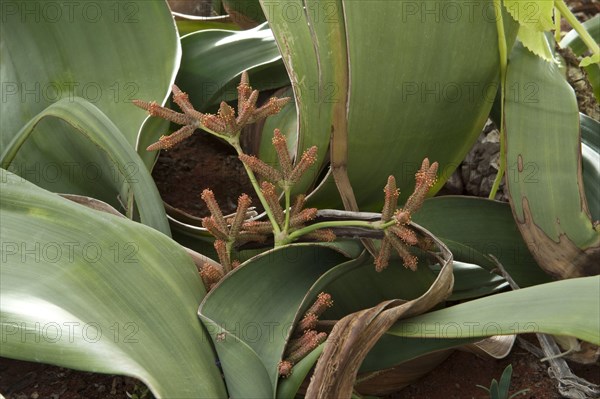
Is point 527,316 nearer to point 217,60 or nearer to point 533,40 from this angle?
point 533,40

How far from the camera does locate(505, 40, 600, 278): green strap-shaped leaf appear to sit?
875 mm

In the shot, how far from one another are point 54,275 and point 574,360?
62 centimetres

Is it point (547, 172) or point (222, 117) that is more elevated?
point (222, 117)

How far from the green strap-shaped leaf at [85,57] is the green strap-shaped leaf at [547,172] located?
455mm

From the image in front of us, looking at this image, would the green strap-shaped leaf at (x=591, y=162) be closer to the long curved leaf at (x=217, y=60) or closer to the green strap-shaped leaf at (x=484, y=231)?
the green strap-shaped leaf at (x=484, y=231)

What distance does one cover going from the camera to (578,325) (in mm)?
599

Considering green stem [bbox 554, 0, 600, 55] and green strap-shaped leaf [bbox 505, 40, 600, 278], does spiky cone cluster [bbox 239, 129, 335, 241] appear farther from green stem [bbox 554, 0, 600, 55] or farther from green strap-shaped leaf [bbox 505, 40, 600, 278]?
green stem [bbox 554, 0, 600, 55]

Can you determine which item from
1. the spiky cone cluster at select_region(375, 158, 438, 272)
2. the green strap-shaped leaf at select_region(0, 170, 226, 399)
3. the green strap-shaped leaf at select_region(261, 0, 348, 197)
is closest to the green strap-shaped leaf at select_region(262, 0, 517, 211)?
the green strap-shaped leaf at select_region(261, 0, 348, 197)

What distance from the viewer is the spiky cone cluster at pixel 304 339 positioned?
720 mm

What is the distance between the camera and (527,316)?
638mm

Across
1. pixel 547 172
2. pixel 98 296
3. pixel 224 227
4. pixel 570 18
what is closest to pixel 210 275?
pixel 224 227

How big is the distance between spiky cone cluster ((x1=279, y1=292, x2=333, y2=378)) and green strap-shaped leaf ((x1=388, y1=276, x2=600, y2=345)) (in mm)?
73

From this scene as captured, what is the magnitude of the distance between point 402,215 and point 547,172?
9.9 inches

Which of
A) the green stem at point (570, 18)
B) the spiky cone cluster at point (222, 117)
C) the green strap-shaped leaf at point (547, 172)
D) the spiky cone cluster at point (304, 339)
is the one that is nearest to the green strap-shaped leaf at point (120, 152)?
the spiky cone cluster at point (222, 117)
